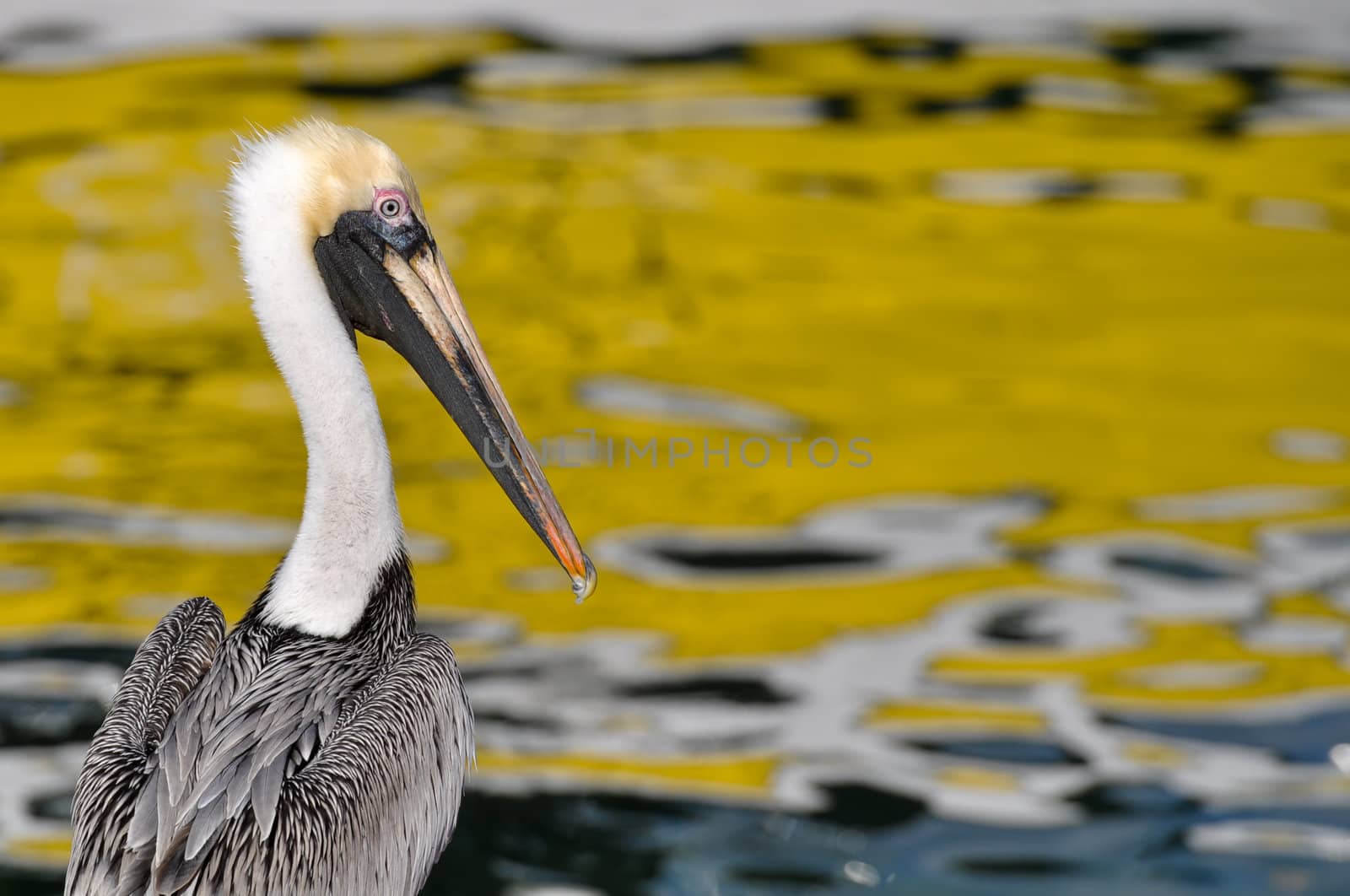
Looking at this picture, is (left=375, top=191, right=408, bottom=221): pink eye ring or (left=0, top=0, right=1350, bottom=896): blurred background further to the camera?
(left=0, top=0, right=1350, bottom=896): blurred background

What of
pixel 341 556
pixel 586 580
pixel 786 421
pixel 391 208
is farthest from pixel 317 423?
pixel 786 421

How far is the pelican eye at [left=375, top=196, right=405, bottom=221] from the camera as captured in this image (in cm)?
361

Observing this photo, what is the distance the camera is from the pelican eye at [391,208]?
11.8 ft

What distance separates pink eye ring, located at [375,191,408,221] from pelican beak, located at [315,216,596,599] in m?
0.05

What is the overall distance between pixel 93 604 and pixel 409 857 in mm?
4717

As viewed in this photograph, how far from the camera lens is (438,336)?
3633 mm

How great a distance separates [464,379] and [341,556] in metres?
0.47

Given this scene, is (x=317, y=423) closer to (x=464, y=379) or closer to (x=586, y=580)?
(x=464, y=379)

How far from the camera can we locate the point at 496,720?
723 cm

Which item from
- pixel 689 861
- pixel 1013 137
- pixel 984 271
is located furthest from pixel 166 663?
pixel 1013 137

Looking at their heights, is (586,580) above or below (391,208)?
below

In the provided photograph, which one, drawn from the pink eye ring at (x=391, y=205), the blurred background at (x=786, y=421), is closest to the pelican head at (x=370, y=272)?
the pink eye ring at (x=391, y=205)

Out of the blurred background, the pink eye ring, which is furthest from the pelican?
→ the blurred background

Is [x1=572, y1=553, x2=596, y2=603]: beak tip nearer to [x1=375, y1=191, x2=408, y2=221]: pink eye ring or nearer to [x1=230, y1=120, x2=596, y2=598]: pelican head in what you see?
→ [x1=230, y1=120, x2=596, y2=598]: pelican head
